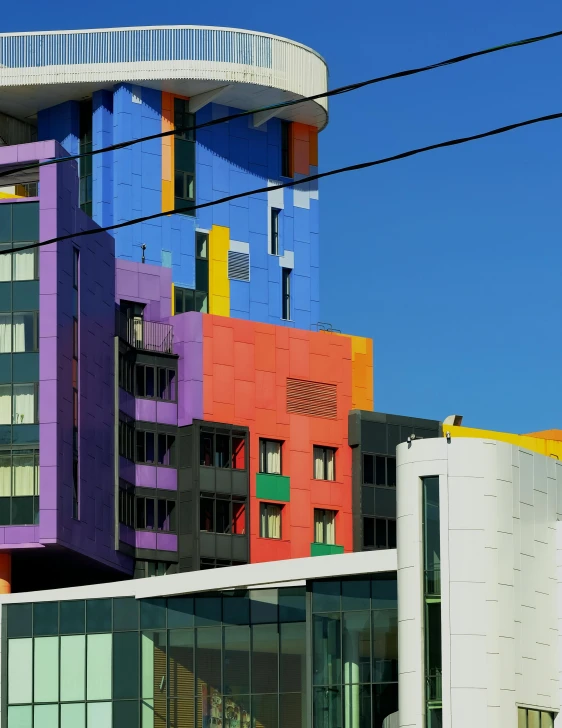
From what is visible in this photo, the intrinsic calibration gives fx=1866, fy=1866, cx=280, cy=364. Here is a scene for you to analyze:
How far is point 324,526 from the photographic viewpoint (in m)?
88.9

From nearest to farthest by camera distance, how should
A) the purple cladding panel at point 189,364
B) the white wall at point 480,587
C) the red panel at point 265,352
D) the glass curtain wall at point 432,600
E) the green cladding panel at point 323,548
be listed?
the white wall at point 480,587 < the glass curtain wall at point 432,600 < the purple cladding panel at point 189,364 < the green cladding panel at point 323,548 < the red panel at point 265,352

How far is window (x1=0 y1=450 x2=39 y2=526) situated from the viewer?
72.2 meters

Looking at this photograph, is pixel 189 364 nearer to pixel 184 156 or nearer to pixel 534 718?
pixel 184 156

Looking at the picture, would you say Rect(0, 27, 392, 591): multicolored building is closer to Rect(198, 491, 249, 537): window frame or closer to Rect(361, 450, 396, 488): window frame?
Rect(198, 491, 249, 537): window frame

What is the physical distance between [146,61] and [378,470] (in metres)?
22.8

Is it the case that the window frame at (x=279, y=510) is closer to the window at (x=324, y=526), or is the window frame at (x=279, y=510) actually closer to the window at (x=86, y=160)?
the window at (x=324, y=526)

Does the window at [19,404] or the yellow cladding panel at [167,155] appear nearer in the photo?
the window at [19,404]

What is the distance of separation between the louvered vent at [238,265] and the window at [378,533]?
14116 millimetres

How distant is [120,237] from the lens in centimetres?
9019

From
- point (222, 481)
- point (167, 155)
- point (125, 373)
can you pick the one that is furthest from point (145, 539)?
point (167, 155)

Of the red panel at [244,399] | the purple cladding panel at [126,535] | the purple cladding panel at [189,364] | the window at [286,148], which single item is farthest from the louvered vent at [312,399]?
the window at [286,148]

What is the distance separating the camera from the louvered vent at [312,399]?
89625mm

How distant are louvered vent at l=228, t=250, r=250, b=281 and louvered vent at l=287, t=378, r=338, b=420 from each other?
23.7 feet

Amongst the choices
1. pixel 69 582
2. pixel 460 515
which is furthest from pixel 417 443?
pixel 69 582
